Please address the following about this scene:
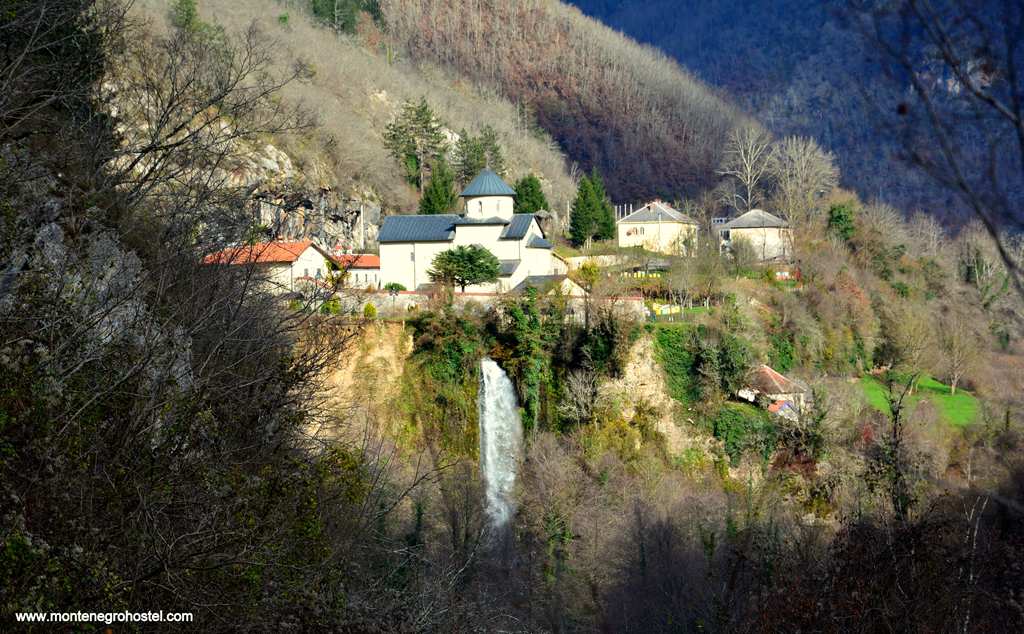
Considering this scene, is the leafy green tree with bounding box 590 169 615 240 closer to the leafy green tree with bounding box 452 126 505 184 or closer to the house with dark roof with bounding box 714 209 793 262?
the house with dark roof with bounding box 714 209 793 262

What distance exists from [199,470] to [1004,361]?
30164 mm

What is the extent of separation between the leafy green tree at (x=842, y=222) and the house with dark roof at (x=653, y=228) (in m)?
6.88

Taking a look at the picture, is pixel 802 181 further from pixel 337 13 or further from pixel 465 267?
pixel 337 13

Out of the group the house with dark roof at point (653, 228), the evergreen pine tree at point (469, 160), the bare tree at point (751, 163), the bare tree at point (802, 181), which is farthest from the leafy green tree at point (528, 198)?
the bare tree at point (751, 163)

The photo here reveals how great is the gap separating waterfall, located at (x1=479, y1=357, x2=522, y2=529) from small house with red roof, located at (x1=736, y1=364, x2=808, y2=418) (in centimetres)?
638

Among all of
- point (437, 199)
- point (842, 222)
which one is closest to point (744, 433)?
point (842, 222)

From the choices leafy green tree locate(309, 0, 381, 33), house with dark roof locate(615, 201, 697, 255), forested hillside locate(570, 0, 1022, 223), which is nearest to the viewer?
house with dark roof locate(615, 201, 697, 255)

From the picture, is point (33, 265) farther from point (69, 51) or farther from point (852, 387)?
point (852, 387)

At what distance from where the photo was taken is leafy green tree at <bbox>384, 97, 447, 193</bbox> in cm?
4497

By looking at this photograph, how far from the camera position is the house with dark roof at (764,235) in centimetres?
3653

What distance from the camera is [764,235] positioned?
127 feet

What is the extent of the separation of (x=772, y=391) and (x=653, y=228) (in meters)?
20.8

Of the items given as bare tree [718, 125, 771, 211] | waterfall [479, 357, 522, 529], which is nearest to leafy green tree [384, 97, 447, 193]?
bare tree [718, 125, 771, 211]

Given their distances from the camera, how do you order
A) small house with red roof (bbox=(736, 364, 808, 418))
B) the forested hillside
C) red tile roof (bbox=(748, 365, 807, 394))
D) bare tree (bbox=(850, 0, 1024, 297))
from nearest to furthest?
1. bare tree (bbox=(850, 0, 1024, 297))
2. small house with red roof (bbox=(736, 364, 808, 418))
3. red tile roof (bbox=(748, 365, 807, 394))
4. the forested hillside
